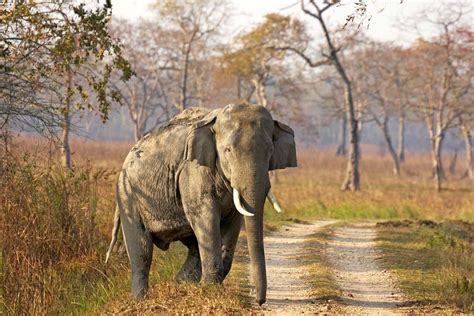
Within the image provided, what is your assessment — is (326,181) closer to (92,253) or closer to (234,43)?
(234,43)

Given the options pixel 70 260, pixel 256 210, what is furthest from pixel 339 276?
pixel 70 260

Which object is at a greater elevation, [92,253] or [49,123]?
[49,123]

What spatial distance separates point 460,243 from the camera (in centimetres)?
1485

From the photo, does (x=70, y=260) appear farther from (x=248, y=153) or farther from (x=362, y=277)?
(x=248, y=153)

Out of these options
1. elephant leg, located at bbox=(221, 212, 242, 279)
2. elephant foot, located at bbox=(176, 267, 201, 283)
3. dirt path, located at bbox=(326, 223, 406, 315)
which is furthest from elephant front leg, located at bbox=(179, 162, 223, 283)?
dirt path, located at bbox=(326, 223, 406, 315)

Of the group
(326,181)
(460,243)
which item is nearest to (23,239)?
(460,243)

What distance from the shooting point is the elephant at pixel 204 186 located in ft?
26.2

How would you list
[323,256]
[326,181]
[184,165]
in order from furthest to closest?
[326,181], [323,256], [184,165]

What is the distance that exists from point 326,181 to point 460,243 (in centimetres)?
2450

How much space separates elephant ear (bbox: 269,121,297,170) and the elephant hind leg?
206cm

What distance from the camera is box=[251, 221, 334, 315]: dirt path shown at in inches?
354

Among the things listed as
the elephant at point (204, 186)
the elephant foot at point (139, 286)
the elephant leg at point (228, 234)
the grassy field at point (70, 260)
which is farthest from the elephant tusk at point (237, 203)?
the elephant foot at point (139, 286)

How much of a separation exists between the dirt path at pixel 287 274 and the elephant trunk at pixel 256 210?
2.80 ft

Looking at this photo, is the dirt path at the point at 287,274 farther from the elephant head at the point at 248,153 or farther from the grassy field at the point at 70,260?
the elephant head at the point at 248,153
